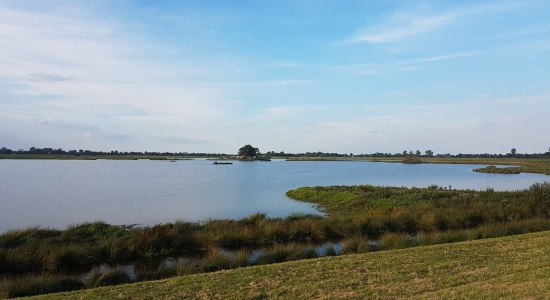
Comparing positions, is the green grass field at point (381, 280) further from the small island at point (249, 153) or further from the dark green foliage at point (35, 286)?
the small island at point (249, 153)

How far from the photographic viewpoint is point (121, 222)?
24.4 m

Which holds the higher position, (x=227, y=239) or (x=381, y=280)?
(x=381, y=280)

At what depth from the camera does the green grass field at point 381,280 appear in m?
7.70

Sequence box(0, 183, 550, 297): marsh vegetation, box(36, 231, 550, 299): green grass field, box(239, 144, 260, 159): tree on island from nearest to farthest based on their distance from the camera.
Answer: box(36, 231, 550, 299): green grass field → box(0, 183, 550, 297): marsh vegetation → box(239, 144, 260, 159): tree on island

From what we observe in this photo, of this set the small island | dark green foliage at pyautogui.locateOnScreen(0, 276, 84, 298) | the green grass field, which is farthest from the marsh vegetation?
the small island

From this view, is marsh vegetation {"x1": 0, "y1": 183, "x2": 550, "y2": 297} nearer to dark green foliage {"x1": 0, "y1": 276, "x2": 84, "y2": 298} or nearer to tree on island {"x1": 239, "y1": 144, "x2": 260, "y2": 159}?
dark green foliage {"x1": 0, "y1": 276, "x2": 84, "y2": 298}

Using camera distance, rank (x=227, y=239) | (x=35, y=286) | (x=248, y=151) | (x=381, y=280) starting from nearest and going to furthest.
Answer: (x=381, y=280)
(x=35, y=286)
(x=227, y=239)
(x=248, y=151)

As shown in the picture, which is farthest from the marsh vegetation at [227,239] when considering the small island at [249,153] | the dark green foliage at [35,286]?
the small island at [249,153]

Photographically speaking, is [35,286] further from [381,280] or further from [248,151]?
[248,151]

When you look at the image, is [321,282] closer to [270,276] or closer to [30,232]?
[270,276]

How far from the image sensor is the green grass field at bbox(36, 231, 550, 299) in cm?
770

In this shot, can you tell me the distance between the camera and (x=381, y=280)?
877 centimetres

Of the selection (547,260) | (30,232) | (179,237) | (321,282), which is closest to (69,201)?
(30,232)

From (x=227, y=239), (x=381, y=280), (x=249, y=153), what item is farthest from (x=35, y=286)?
(x=249, y=153)
